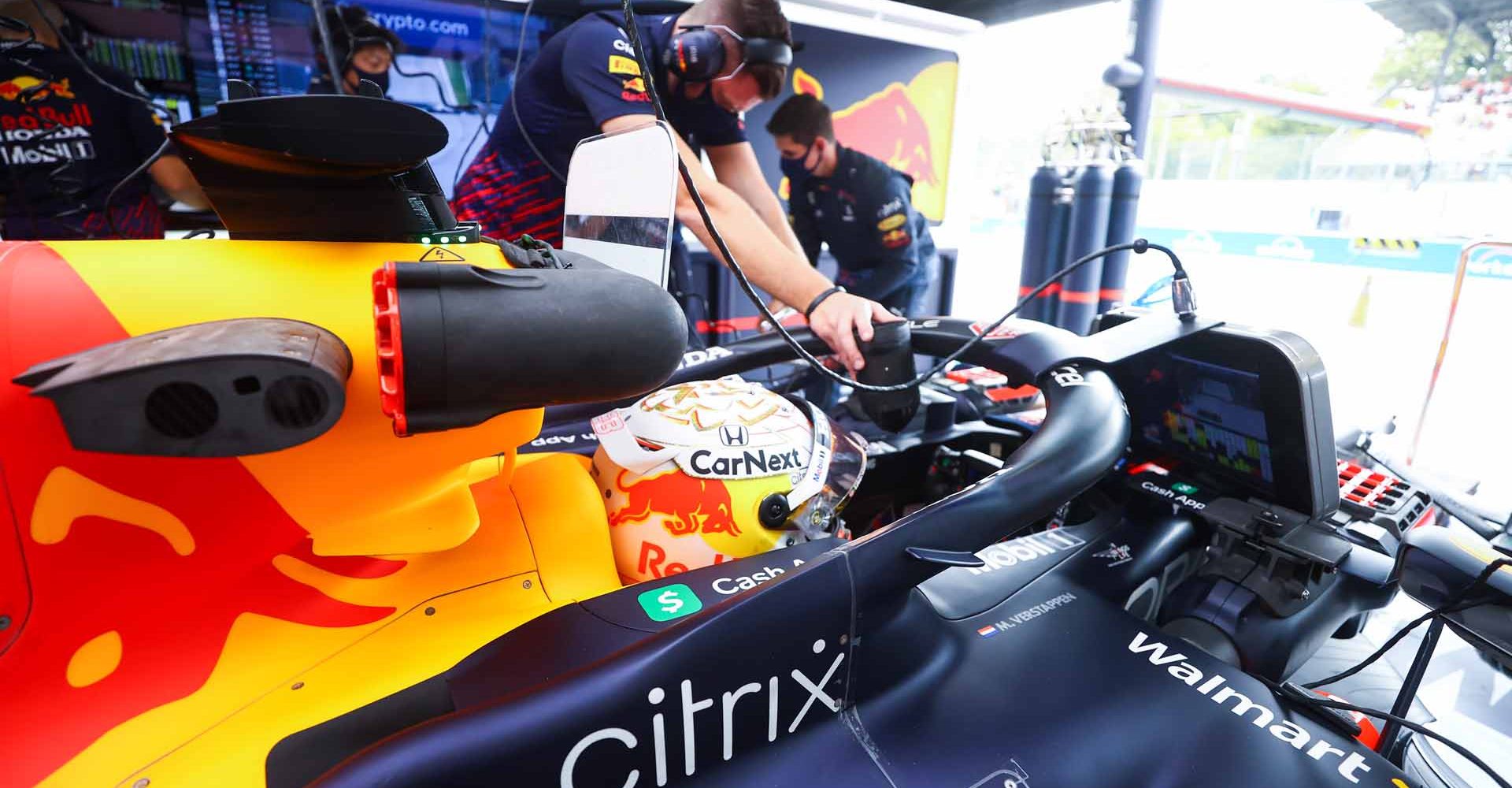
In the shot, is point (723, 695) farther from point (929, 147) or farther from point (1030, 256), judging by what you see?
point (929, 147)

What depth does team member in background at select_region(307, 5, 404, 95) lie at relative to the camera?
9.15ft

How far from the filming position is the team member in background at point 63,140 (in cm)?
227

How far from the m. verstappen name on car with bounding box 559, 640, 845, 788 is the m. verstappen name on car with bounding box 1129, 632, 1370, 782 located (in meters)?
0.48

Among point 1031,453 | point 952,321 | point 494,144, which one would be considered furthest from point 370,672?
point 494,144

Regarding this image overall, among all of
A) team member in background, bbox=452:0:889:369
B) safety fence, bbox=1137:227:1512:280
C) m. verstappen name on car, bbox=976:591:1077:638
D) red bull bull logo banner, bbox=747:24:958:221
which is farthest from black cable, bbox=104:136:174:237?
safety fence, bbox=1137:227:1512:280

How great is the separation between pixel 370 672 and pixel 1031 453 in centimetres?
84

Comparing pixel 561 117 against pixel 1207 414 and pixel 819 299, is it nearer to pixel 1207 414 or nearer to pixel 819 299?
pixel 819 299

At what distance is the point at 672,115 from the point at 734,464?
1.32 meters

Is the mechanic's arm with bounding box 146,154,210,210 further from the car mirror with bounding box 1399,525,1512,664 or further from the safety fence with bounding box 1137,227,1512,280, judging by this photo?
the safety fence with bounding box 1137,227,1512,280

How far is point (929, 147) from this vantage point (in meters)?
5.16

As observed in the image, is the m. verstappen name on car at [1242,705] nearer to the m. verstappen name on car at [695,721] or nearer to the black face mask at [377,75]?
the m. verstappen name on car at [695,721]

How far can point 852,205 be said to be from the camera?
3.75m

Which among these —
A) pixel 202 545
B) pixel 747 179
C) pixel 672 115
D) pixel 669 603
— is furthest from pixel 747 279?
pixel 747 179

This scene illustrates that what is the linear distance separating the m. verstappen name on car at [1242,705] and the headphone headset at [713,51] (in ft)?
4.04
